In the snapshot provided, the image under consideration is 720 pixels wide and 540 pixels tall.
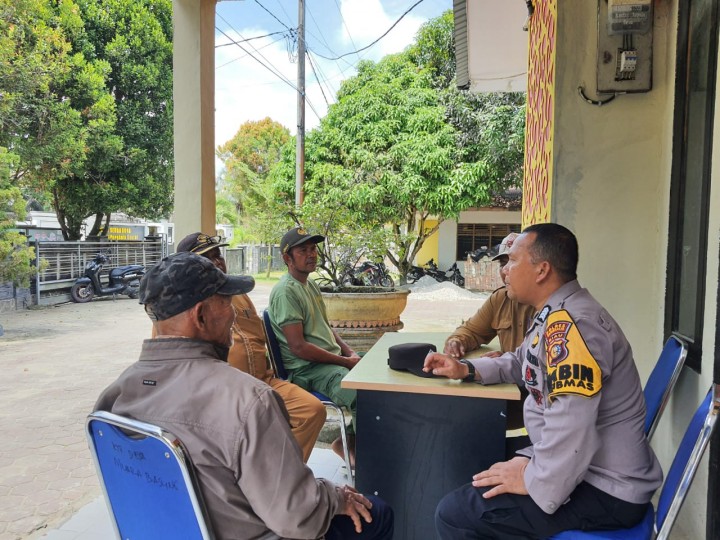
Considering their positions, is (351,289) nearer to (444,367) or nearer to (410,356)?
(410,356)

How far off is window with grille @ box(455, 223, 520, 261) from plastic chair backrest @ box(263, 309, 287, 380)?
16622 millimetres

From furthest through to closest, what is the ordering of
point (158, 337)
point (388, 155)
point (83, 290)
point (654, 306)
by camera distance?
point (388, 155) < point (83, 290) < point (654, 306) < point (158, 337)

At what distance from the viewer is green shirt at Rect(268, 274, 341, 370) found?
319 cm

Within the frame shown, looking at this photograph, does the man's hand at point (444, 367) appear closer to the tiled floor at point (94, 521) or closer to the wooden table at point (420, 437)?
the wooden table at point (420, 437)

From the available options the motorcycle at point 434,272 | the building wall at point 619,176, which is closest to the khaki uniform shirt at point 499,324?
the building wall at point 619,176

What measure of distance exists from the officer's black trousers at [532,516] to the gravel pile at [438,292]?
1308 centimetres

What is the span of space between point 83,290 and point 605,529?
13.2m

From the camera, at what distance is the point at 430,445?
7.48ft

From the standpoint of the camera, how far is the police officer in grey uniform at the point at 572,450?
1.52m

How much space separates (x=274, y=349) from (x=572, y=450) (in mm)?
1993

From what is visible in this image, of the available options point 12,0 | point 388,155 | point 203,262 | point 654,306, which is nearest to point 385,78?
point 388,155

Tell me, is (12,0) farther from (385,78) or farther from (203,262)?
(203,262)

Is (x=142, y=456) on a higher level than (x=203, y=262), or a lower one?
lower

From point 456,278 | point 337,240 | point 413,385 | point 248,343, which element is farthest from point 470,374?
point 456,278
